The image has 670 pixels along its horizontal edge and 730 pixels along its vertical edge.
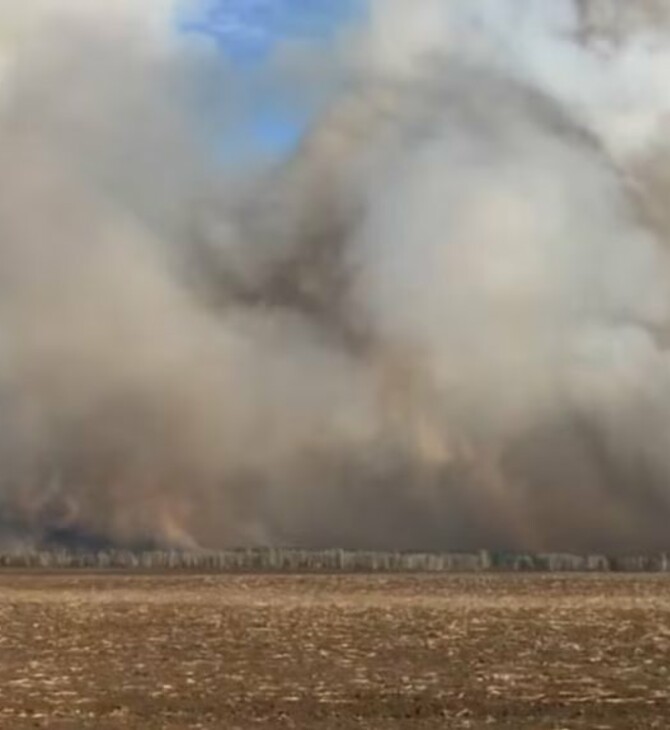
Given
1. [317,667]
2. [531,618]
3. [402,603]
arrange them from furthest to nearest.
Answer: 1. [402,603]
2. [531,618]
3. [317,667]

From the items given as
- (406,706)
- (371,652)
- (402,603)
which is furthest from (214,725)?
(402,603)

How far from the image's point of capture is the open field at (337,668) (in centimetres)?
1945

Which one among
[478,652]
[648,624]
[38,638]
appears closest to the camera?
[478,652]

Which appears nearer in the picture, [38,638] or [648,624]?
[38,638]

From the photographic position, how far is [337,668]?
25.1 metres

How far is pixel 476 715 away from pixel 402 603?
3046cm

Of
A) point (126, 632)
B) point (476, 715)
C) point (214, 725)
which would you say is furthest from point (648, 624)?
point (214, 725)

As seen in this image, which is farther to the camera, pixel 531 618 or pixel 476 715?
pixel 531 618

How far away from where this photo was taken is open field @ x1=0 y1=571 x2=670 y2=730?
1945 centimetres

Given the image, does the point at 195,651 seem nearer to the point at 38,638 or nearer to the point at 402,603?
the point at 38,638

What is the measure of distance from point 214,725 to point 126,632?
1602 cm

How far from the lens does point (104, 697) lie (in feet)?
69.7

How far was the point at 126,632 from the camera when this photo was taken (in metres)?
34.2

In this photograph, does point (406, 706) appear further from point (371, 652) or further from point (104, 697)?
point (371, 652)
